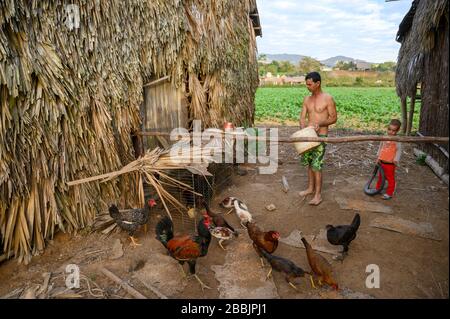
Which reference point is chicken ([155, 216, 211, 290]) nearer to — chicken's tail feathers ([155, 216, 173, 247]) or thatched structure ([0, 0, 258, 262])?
chicken's tail feathers ([155, 216, 173, 247])

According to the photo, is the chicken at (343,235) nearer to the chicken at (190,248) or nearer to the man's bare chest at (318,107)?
the chicken at (190,248)

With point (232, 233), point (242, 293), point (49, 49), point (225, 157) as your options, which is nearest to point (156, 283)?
point (242, 293)

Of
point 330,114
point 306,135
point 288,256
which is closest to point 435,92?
point 330,114

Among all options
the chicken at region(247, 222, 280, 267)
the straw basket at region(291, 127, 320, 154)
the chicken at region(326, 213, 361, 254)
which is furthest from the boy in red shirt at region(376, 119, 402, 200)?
the chicken at region(247, 222, 280, 267)

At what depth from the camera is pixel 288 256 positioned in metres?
4.31

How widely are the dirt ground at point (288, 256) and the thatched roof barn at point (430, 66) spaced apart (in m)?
1.66

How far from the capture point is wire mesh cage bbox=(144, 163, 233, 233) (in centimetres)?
535

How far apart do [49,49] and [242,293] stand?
397 centimetres

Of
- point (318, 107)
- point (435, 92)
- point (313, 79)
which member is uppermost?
point (313, 79)

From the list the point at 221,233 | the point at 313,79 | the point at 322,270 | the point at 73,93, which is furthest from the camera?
the point at 313,79

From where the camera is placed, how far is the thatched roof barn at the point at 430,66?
6459 mm

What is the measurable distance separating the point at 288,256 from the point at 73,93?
386 centimetres

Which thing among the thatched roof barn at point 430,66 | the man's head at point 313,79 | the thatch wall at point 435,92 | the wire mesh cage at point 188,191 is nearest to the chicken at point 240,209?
the wire mesh cage at point 188,191

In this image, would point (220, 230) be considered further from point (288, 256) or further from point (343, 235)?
point (343, 235)
